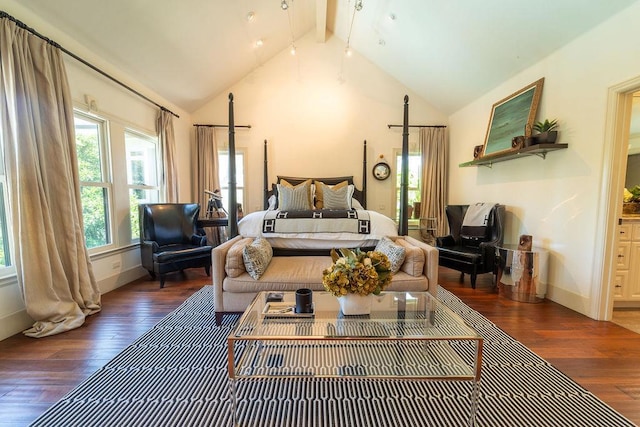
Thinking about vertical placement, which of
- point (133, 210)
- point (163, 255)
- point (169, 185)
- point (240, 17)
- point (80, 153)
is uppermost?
point (240, 17)

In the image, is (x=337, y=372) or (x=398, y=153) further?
(x=398, y=153)

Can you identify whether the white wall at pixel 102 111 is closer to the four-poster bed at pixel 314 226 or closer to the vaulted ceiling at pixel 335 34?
the vaulted ceiling at pixel 335 34

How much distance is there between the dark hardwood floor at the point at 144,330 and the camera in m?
1.43

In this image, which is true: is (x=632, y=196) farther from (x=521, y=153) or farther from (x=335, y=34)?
(x=335, y=34)

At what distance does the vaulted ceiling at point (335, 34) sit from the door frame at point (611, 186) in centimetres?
77

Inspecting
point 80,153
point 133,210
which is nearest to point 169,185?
point 133,210

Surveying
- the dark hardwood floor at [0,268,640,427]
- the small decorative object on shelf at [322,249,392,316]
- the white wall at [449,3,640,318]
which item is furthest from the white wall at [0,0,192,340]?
the white wall at [449,3,640,318]

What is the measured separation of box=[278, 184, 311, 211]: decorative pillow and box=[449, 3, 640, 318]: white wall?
2.82 meters

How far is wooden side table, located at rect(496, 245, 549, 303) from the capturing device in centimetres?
271

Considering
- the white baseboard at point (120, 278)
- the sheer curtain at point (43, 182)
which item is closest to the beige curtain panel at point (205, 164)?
the white baseboard at point (120, 278)

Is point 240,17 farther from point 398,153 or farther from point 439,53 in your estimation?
point 398,153

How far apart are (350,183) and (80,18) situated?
3899 mm

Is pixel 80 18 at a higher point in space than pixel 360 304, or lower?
higher

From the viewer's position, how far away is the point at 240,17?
3396 millimetres
